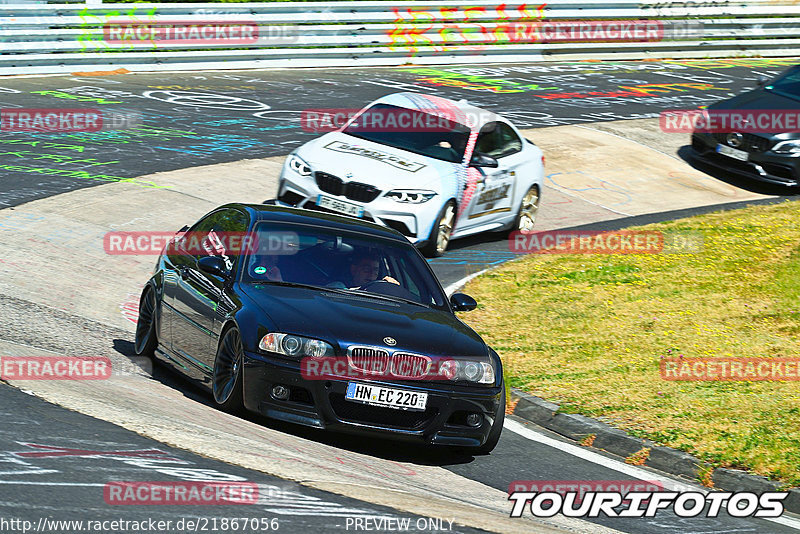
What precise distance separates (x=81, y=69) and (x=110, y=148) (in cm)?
578

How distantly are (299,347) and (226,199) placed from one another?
8.35m

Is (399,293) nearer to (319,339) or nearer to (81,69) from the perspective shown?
(319,339)

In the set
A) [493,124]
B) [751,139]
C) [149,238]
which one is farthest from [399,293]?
[751,139]

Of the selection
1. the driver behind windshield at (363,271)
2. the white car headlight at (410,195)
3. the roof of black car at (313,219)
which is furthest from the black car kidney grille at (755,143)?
the driver behind windshield at (363,271)

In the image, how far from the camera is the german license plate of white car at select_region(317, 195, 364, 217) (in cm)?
1327

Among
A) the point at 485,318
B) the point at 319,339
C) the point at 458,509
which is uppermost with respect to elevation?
the point at 319,339

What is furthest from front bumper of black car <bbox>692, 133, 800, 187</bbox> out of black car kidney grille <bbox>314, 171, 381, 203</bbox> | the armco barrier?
the armco barrier

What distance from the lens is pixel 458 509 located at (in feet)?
20.4

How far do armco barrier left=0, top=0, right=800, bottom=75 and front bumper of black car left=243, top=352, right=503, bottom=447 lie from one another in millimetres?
15864

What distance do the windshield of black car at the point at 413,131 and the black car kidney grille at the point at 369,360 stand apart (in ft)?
23.5

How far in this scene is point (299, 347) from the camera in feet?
24.0

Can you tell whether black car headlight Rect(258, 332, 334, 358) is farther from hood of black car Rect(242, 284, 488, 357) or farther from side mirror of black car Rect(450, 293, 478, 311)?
side mirror of black car Rect(450, 293, 478, 311)

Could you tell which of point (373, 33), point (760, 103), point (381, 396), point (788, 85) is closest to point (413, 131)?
point (760, 103)

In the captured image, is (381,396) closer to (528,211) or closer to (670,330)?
(670,330)
